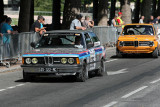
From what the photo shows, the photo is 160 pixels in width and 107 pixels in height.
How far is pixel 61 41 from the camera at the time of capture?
15.6 m

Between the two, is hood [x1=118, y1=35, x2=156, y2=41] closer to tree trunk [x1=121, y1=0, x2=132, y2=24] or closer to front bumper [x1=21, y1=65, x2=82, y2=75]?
front bumper [x1=21, y1=65, x2=82, y2=75]

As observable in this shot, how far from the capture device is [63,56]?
14.5m

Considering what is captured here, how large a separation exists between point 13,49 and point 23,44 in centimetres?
82

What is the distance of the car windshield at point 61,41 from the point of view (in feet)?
50.6

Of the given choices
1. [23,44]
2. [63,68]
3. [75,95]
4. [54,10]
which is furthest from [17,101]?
[54,10]

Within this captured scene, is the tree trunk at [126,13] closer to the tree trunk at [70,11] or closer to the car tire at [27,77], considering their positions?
the tree trunk at [70,11]

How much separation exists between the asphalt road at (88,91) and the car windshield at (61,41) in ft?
3.39

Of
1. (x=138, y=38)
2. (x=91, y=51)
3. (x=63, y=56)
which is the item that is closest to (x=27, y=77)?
(x=63, y=56)

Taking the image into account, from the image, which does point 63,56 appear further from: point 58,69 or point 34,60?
point 34,60

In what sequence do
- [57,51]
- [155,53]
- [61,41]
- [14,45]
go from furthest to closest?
Answer: [155,53]
[14,45]
[61,41]
[57,51]

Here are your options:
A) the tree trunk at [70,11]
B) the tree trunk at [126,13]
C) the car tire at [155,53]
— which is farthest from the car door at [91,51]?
the tree trunk at [126,13]

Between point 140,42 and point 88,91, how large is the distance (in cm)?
1118

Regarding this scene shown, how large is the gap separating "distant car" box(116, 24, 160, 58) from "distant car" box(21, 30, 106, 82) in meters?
Result: 7.60

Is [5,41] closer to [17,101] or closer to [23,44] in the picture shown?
[23,44]
